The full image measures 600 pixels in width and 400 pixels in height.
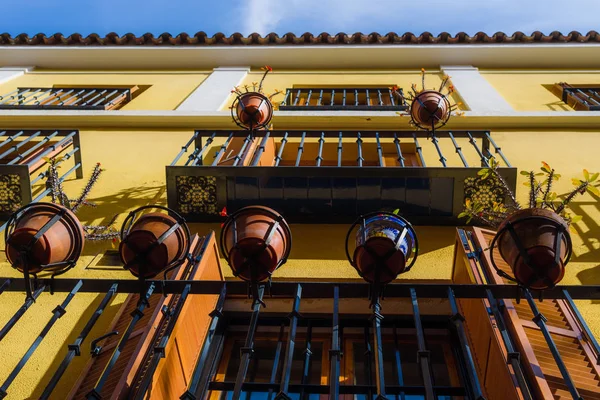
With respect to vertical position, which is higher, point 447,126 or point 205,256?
point 447,126

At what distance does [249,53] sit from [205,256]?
24.1 ft

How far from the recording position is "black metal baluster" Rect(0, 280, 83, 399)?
2789 mm

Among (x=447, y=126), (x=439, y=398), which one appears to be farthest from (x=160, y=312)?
(x=447, y=126)

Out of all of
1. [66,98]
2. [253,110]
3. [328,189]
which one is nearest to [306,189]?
[328,189]

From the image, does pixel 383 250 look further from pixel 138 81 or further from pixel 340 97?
pixel 138 81

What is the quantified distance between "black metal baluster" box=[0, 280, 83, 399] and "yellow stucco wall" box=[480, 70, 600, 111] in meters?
7.23

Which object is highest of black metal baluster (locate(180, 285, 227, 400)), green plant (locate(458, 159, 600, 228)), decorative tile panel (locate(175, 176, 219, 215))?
decorative tile panel (locate(175, 176, 219, 215))

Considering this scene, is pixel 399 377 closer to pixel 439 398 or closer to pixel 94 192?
pixel 439 398

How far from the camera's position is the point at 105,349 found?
12.4ft

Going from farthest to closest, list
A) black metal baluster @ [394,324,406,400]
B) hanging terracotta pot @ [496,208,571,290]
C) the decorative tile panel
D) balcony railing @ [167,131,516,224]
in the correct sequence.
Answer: the decorative tile panel, balcony railing @ [167,131,516,224], black metal baluster @ [394,324,406,400], hanging terracotta pot @ [496,208,571,290]

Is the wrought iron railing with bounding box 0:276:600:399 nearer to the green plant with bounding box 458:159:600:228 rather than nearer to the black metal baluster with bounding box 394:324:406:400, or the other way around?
the black metal baluster with bounding box 394:324:406:400

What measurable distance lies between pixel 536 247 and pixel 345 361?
1700 millimetres

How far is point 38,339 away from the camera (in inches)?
118

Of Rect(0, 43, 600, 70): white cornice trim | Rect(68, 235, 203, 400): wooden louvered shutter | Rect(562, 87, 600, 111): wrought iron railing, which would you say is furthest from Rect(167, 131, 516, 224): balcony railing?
Rect(0, 43, 600, 70): white cornice trim
